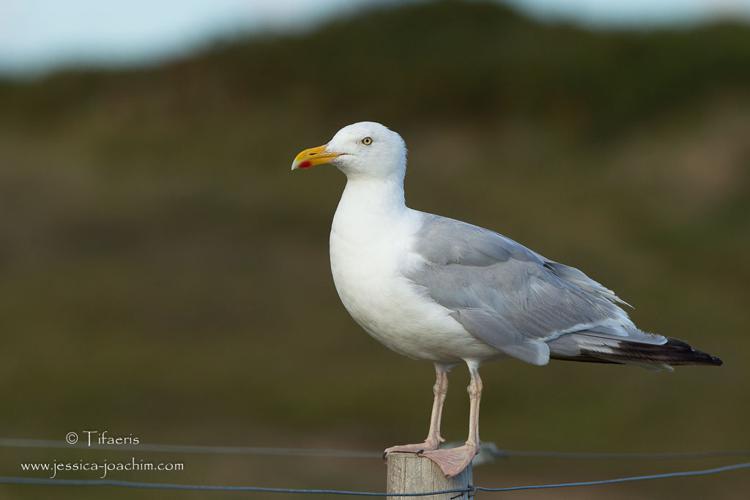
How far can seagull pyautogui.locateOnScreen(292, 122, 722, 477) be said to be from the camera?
464 cm

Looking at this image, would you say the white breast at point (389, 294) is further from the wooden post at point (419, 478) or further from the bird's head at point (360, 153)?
the wooden post at point (419, 478)

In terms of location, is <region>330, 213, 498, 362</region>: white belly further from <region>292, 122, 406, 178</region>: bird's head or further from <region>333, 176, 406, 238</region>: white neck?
<region>292, 122, 406, 178</region>: bird's head

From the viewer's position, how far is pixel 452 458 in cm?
436

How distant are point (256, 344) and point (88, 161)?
716cm

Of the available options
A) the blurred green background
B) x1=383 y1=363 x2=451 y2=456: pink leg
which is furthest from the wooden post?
the blurred green background

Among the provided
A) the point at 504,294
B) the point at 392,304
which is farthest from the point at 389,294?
the point at 504,294

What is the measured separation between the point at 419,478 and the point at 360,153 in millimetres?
1495

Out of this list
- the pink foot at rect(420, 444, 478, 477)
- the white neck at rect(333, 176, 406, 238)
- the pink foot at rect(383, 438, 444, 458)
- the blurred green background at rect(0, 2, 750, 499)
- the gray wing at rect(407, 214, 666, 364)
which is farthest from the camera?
the blurred green background at rect(0, 2, 750, 499)

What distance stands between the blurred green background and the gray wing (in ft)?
19.6

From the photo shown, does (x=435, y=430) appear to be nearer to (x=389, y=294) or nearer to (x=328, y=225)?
(x=389, y=294)

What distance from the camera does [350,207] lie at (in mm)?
4934

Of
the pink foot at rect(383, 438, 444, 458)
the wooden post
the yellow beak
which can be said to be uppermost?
the yellow beak

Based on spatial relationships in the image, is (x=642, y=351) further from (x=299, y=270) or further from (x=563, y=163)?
(x=563, y=163)

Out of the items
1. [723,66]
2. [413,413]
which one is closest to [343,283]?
[413,413]
